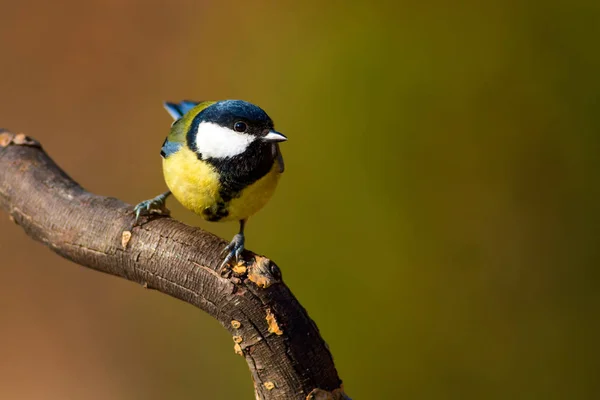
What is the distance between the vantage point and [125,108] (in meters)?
2.60

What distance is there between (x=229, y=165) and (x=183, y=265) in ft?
0.80

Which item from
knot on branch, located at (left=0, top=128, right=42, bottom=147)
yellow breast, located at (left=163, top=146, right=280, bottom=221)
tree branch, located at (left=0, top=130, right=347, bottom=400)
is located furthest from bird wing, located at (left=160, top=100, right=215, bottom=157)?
knot on branch, located at (left=0, top=128, right=42, bottom=147)

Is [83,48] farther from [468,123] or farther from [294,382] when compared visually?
[294,382]

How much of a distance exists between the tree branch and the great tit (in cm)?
9

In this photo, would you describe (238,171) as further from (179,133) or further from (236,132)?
(179,133)

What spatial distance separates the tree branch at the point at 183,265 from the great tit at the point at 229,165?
9 centimetres

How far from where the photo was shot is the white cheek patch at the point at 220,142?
1.34 metres

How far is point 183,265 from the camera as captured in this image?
3.87 feet

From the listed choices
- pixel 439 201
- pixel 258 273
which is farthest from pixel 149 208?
pixel 439 201

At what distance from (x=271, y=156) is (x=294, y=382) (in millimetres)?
472

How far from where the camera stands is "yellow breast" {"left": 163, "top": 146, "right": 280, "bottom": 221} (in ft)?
4.40

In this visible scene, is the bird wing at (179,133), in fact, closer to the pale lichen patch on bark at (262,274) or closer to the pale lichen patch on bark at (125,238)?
the pale lichen patch on bark at (125,238)

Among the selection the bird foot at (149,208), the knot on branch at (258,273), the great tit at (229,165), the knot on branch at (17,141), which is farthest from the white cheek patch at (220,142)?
the knot on branch at (17,141)

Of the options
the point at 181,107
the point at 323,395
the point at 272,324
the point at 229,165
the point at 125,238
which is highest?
the point at 181,107
